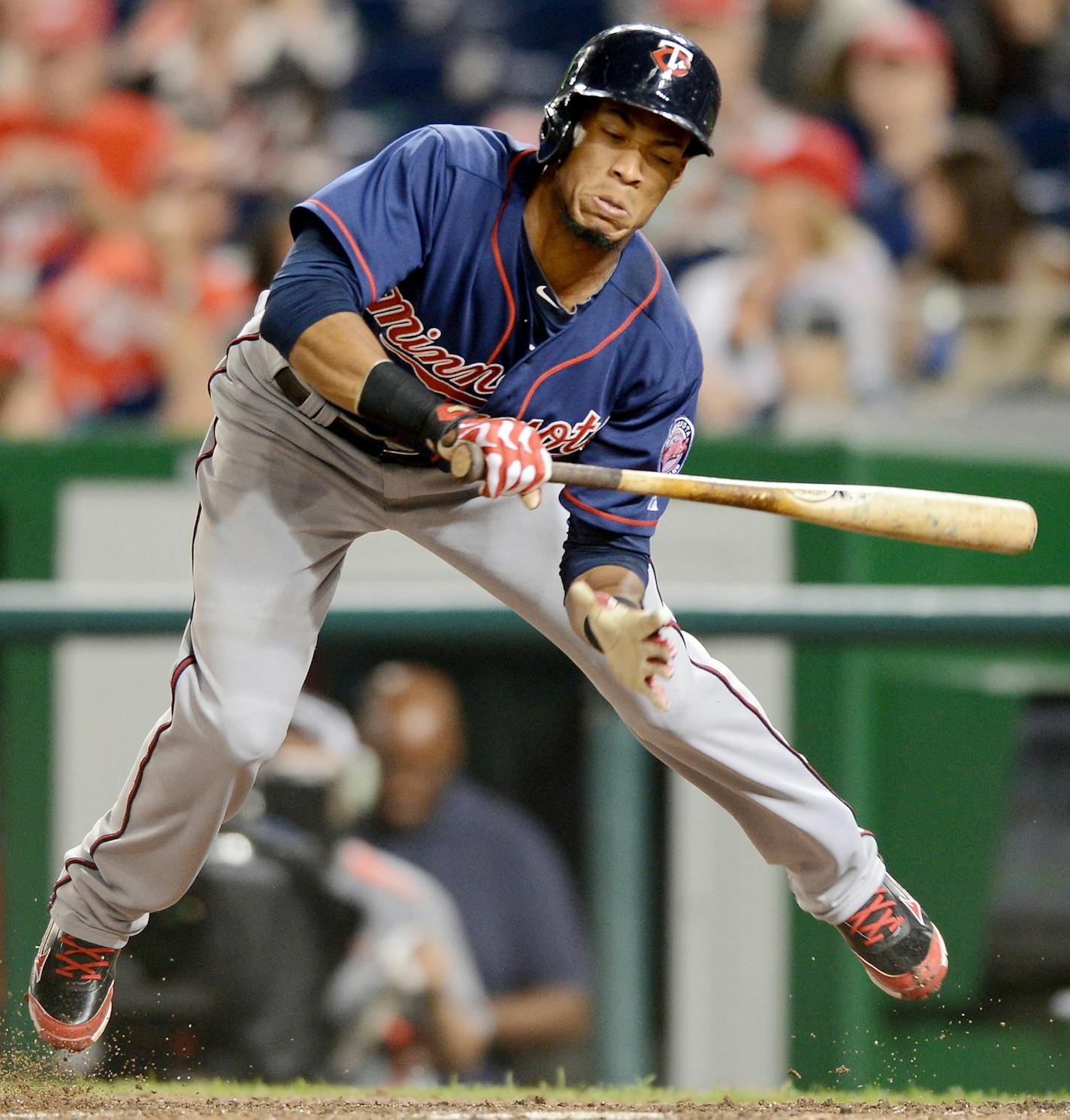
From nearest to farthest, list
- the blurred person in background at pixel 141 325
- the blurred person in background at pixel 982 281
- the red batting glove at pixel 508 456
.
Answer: the red batting glove at pixel 508 456 < the blurred person in background at pixel 982 281 < the blurred person in background at pixel 141 325

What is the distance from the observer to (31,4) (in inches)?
285

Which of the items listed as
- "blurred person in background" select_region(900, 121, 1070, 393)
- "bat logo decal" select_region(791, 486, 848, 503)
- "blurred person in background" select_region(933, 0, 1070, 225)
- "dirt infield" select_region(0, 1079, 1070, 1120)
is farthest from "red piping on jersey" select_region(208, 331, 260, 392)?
"blurred person in background" select_region(933, 0, 1070, 225)

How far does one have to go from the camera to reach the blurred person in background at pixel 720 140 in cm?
602

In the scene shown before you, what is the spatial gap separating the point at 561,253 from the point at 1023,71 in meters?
4.39

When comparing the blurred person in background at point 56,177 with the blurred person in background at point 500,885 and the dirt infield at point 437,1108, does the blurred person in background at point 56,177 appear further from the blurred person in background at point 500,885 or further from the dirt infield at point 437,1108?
the dirt infield at point 437,1108

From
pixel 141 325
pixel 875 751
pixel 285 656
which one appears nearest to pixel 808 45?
pixel 141 325

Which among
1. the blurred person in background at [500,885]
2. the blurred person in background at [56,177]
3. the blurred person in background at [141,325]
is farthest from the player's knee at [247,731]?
the blurred person in background at [56,177]

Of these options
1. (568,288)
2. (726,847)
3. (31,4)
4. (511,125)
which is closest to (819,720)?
(726,847)

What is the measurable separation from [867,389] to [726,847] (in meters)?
1.59

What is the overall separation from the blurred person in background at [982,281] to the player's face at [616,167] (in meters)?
2.76

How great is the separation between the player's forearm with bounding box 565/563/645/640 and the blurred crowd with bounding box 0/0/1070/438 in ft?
8.00

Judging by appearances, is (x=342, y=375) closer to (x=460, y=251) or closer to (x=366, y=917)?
(x=460, y=251)

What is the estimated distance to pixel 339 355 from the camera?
8.39 ft

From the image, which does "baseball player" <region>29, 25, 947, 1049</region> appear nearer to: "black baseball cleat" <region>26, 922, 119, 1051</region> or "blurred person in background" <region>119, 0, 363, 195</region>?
"black baseball cleat" <region>26, 922, 119, 1051</region>
